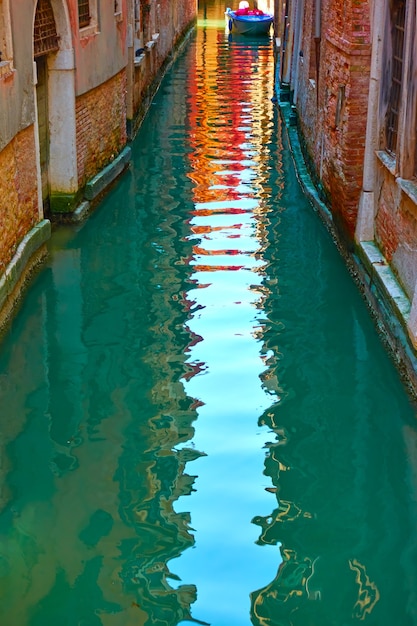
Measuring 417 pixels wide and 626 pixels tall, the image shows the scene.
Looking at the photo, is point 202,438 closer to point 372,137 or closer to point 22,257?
point 22,257

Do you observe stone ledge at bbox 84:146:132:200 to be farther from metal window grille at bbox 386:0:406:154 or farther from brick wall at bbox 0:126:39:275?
metal window grille at bbox 386:0:406:154

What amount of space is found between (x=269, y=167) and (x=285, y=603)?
9768 millimetres

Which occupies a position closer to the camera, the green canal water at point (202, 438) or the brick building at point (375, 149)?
the green canal water at point (202, 438)

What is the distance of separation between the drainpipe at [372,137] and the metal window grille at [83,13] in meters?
3.72

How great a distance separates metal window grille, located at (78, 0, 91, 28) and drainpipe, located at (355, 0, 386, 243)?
372 centimetres

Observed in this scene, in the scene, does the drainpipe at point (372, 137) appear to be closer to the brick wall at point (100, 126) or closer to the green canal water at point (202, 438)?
the green canal water at point (202, 438)

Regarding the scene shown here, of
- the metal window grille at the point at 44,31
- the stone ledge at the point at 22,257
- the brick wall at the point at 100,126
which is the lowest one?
the stone ledge at the point at 22,257

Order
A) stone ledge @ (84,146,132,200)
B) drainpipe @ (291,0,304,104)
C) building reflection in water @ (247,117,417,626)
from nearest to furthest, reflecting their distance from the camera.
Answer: building reflection in water @ (247,117,417,626), stone ledge @ (84,146,132,200), drainpipe @ (291,0,304,104)

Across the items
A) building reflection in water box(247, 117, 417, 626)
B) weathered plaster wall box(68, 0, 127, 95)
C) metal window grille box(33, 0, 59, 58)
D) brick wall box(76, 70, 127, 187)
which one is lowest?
building reflection in water box(247, 117, 417, 626)

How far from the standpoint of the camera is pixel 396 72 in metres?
7.88

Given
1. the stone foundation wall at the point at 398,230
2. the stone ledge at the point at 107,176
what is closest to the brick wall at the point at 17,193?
the stone ledge at the point at 107,176

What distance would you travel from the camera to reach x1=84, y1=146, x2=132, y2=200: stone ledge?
431 inches

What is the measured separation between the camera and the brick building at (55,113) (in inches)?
309

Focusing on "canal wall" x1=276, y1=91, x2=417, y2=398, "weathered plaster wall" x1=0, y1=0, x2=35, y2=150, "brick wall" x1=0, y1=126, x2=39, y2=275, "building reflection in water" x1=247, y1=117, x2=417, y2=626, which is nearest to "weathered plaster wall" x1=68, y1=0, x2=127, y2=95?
"weathered plaster wall" x1=0, y1=0, x2=35, y2=150
